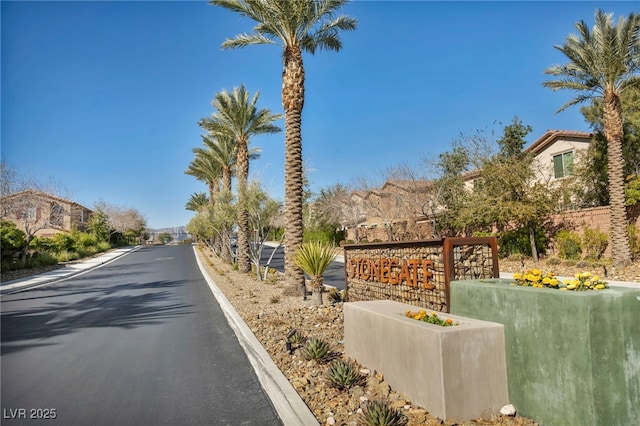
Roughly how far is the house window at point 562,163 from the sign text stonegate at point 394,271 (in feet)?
76.8

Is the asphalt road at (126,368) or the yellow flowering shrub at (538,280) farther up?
the yellow flowering shrub at (538,280)

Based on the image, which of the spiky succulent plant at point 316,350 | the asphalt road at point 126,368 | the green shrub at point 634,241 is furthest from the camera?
the green shrub at point 634,241

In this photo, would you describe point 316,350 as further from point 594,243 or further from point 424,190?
point 424,190

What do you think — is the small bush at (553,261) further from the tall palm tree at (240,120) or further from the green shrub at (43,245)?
the green shrub at (43,245)

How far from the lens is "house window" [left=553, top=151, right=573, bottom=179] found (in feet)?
92.3

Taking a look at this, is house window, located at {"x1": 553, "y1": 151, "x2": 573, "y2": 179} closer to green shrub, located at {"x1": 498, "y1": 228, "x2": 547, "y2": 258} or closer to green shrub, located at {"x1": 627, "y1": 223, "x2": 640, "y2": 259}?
green shrub, located at {"x1": 498, "y1": 228, "x2": 547, "y2": 258}

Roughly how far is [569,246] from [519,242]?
3270 millimetres

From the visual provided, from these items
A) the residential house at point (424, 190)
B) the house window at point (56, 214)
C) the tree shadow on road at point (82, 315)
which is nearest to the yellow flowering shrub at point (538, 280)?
the tree shadow on road at point (82, 315)

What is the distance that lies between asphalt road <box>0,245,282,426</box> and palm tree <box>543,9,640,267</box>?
17.7 m

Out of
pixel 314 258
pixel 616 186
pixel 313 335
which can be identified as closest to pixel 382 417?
pixel 313 335

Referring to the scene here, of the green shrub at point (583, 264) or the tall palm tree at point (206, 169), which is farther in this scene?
the tall palm tree at point (206, 169)

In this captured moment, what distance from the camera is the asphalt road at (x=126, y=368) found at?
4.86 meters

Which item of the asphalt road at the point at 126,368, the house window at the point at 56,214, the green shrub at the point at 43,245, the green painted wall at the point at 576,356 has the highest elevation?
the house window at the point at 56,214

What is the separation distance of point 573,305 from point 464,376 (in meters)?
1.29
